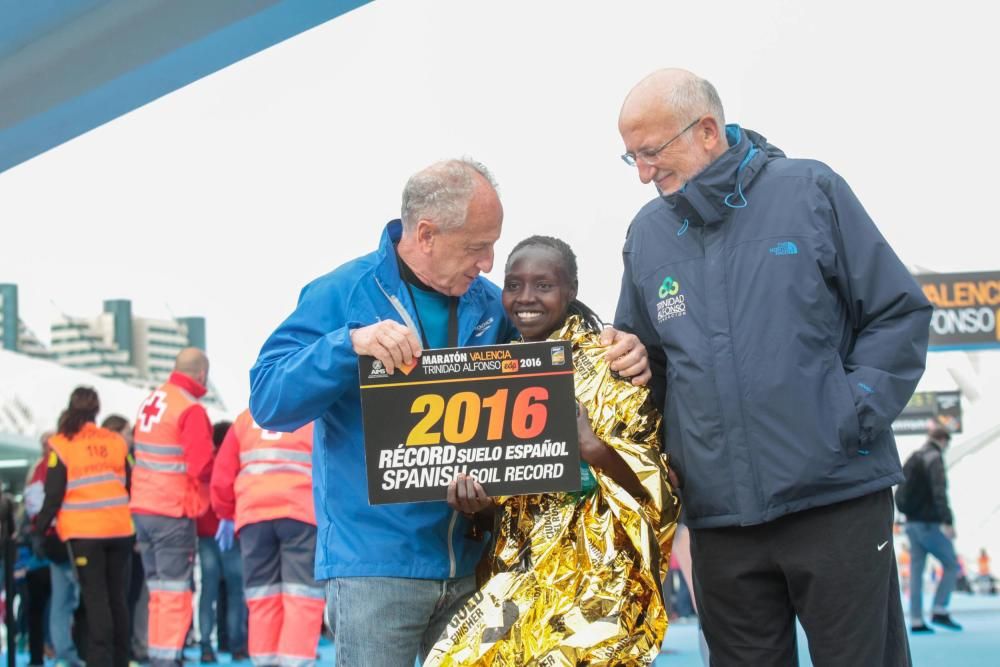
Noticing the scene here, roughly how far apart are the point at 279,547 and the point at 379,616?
4.26m

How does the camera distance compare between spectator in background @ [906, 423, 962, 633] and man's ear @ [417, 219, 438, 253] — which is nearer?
man's ear @ [417, 219, 438, 253]

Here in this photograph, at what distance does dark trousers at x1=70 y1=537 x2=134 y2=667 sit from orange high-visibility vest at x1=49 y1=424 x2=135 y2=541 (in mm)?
84

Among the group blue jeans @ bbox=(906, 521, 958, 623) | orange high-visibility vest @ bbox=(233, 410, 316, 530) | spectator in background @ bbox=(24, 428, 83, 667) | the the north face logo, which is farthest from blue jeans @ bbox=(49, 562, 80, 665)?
the the north face logo

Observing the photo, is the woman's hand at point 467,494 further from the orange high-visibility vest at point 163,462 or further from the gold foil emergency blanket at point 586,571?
the orange high-visibility vest at point 163,462

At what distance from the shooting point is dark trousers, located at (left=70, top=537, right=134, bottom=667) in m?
7.80

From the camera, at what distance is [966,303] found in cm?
1591

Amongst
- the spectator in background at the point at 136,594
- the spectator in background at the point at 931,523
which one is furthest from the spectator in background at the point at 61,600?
the spectator in background at the point at 931,523

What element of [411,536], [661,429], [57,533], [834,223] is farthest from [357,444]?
[57,533]

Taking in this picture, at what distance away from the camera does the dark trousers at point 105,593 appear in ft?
25.6

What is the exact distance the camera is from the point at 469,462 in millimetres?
2854

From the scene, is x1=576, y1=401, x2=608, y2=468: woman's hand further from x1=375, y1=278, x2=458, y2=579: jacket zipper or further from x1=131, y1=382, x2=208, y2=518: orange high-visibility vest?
x1=131, y1=382, x2=208, y2=518: orange high-visibility vest

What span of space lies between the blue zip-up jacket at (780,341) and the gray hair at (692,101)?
0.13 meters

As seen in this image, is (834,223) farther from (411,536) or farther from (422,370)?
(411,536)

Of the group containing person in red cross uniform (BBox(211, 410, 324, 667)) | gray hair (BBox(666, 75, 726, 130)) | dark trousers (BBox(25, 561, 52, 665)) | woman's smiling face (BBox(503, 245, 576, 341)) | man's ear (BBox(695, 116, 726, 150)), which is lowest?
dark trousers (BBox(25, 561, 52, 665))
